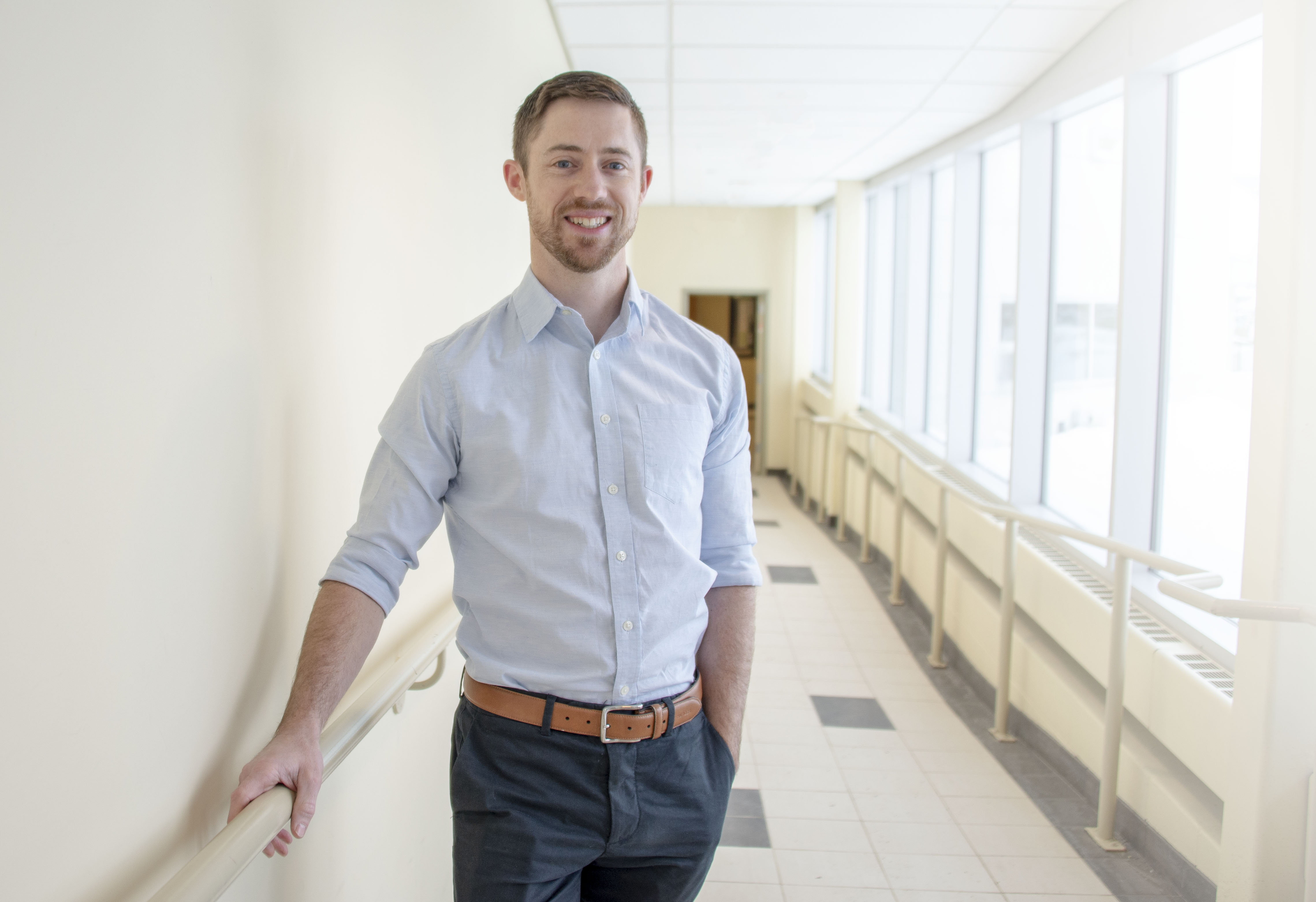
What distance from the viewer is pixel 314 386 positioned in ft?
4.40

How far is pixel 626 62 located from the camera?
4.38 meters

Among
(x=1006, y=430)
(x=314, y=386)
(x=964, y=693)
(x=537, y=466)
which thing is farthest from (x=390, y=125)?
(x=1006, y=430)

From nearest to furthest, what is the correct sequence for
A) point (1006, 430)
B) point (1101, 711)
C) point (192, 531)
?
point (192, 531), point (1101, 711), point (1006, 430)

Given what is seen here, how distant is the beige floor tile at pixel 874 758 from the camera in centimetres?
372

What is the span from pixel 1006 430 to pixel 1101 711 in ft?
8.83

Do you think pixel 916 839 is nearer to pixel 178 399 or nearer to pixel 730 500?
pixel 730 500

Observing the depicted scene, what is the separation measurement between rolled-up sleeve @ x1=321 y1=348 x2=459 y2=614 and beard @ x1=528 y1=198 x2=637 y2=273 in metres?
0.25

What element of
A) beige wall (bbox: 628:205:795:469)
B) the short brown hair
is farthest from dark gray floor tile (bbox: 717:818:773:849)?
beige wall (bbox: 628:205:795:469)

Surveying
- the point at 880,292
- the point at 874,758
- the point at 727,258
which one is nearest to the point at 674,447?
the point at 874,758

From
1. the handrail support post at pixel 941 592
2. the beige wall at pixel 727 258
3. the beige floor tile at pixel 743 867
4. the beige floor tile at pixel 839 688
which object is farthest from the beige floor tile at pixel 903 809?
the beige wall at pixel 727 258

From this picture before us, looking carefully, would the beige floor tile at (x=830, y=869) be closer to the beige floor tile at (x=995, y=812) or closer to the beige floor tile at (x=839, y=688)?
the beige floor tile at (x=995, y=812)

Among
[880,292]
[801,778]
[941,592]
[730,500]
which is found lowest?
[801,778]

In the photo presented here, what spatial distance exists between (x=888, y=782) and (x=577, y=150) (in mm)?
2970

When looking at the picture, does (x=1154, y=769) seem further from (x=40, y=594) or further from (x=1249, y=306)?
(x=40, y=594)
